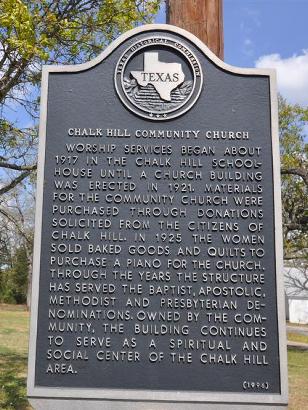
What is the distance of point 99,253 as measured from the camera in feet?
13.2

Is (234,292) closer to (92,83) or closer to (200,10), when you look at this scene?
(92,83)

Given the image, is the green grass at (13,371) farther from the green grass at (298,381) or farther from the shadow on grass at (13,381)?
the green grass at (298,381)

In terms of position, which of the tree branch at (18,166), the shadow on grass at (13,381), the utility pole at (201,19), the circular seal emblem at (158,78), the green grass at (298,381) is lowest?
the green grass at (298,381)

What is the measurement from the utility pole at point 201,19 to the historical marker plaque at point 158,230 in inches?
16.4

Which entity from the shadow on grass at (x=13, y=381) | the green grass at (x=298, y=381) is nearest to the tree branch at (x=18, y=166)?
the shadow on grass at (x=13, y=381)

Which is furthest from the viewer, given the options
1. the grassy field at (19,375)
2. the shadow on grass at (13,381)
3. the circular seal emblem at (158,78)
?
the grassy field at (19,375)

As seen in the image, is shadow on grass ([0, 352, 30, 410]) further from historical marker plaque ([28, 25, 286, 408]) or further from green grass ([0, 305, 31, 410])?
historical marker plaque ([28, 25, 286, 408])

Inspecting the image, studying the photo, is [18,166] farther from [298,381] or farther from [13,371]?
[298,381]

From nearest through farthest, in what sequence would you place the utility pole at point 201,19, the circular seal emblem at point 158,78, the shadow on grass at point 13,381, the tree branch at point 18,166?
1. the circular seal emblem at point 158,78
2. the utility pole at point 201,19
3. the shadow on grass at point 13,381
4. the tree branch at point 18,166

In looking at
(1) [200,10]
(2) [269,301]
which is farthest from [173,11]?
(2) [269,301]

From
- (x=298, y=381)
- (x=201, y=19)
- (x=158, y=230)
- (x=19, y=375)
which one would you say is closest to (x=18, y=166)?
(x=19, y=375)

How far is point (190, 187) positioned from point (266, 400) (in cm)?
172

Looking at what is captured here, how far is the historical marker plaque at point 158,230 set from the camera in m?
3.85

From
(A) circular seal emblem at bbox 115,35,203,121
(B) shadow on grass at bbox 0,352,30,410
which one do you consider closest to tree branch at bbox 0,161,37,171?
(B) shadow on grass at bbox 0,352,30,410
